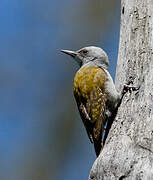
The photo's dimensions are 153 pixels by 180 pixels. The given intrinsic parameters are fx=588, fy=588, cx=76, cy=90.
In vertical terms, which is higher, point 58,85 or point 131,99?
point 131,99

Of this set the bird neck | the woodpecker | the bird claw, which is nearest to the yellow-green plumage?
the woodpecker

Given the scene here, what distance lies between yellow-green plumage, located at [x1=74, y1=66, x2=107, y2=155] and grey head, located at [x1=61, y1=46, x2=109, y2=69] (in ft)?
1.16

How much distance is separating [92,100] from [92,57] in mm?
928

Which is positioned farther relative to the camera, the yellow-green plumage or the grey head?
the grey head

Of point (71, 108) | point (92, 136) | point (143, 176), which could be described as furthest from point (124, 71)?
point (71, 108)

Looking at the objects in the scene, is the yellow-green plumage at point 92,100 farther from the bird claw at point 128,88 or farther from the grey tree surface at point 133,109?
the bird claw at point 128,88

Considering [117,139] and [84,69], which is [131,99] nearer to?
[117,139]

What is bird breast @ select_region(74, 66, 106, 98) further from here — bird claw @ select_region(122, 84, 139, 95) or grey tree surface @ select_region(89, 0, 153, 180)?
bird claw @ select_region(122, 84, 139, 95)

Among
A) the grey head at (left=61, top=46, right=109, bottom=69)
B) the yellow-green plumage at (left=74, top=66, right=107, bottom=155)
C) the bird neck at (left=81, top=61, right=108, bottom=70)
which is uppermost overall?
the grey head at (left=61, top=46, right=109, bottom=69)

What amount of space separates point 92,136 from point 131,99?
0.73 meters

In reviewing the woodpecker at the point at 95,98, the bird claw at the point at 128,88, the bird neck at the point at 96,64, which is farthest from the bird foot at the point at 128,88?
the bird neck at the point at 96,64

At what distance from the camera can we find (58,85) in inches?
441

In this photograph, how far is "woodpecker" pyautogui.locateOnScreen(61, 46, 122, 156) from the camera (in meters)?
6.59

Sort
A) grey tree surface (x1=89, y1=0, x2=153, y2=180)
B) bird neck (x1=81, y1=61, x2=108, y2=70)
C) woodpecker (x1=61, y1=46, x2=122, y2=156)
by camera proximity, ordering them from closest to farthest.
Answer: grey tree surface (x1=89, y1=0, x2=153, y2=180), woodpecker (x1=61, y1=46, x2=122, y2=156), bird neck (x1=81, y1=61, x2=108, y2=70)
